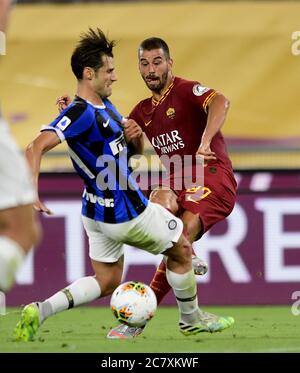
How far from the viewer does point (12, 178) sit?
454 cm

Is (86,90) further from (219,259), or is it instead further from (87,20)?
(87,20)

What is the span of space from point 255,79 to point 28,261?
683 cm

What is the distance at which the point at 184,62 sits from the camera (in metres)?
16.6

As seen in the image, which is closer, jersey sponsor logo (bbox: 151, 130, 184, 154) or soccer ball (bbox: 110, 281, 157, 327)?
soccer ball (bbox: 110, 281, 157, 327)

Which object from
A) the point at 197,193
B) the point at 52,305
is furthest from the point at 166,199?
the point at 52,305

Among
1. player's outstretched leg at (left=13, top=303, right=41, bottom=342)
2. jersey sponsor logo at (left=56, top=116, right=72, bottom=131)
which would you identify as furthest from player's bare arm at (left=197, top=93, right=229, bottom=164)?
player's outstretched leg at (left=13, top=303, right=41, bottom=342)

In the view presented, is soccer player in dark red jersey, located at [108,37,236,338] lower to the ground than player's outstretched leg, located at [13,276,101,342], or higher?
higher

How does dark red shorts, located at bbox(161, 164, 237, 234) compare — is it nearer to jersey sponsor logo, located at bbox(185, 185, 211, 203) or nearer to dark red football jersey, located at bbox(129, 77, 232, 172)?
jersey sponsor logo, located at bbox(185, 185, 211, 203)

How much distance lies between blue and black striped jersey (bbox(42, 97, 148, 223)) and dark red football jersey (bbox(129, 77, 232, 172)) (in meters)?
1.05

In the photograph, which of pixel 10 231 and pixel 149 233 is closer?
pixel 10 231

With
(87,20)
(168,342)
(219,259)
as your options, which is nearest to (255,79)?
(87,20)

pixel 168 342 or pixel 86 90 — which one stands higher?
pixel 86 90

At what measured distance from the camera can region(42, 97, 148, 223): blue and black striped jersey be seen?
7.00m

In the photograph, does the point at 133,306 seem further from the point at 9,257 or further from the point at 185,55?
the point at 185,55
